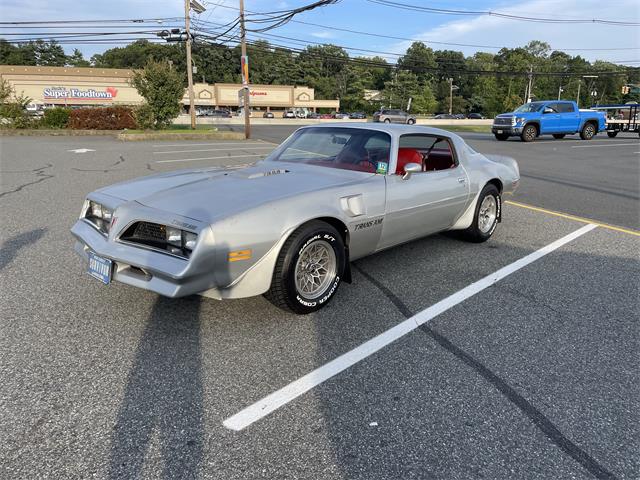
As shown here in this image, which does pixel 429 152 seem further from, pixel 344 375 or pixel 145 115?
pixel 145 115

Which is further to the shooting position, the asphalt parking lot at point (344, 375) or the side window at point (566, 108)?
the side window at point (566, 108)

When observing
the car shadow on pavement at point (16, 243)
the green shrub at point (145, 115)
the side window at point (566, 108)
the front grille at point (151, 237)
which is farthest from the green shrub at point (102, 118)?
the front grille at point (151, 237)

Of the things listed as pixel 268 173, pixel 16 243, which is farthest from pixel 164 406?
pixel 16 243

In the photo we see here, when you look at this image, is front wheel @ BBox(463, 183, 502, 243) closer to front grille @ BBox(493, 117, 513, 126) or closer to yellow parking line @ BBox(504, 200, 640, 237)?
yellow parking line @ BBox(504, 200, 640, 237)

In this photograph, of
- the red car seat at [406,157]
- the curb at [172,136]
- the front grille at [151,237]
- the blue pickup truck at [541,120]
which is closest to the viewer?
the front grille at [151,237]

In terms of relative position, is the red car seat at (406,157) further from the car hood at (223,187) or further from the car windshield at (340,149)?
the car hood at (223,187)

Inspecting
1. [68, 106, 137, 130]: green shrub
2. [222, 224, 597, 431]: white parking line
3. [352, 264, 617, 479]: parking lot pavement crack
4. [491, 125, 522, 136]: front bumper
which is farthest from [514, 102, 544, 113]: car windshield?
[352, 264, 617, 479]: parking lot pavement crack

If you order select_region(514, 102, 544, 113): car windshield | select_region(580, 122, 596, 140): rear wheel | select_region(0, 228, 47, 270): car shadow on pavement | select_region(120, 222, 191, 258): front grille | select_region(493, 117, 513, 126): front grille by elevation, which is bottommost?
select_region(0, 228, 47, 270): car shadow on pavement

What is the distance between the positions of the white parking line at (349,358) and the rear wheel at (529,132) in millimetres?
20038

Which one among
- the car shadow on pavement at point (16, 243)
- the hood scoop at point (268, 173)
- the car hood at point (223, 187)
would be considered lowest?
the car shadow on pavement at point (16, 243)

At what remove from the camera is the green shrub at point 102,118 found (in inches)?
992

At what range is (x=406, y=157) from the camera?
4.48m

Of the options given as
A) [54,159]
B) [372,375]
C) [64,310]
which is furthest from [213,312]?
[54,159]

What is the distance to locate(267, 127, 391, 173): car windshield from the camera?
13.3 ft
